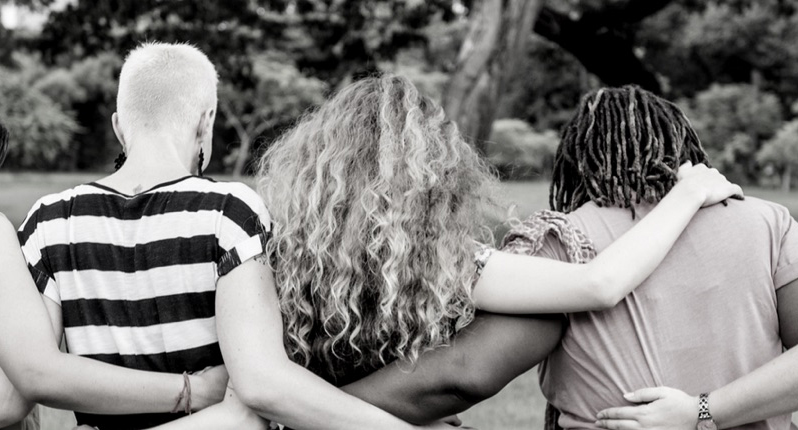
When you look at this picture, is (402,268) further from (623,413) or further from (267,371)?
(623,413)

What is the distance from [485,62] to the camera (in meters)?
7.16

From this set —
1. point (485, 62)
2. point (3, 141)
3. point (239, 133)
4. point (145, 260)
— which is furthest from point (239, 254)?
point (239, 133)

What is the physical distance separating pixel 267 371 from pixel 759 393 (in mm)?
1221

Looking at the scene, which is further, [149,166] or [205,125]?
[205,125]

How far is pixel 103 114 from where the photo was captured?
1383 inches

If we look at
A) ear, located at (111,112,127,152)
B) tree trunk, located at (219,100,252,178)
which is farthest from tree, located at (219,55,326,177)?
ear, located at (111,112,127,152)

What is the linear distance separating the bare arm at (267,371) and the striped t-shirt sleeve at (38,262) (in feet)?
1.49

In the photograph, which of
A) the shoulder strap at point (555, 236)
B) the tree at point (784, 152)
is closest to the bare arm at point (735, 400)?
the shoulder strap at point (555, 236)

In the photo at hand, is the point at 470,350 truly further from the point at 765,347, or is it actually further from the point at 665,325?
the point at 765,347

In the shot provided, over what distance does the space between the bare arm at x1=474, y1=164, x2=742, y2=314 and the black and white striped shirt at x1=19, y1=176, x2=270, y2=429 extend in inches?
23.5

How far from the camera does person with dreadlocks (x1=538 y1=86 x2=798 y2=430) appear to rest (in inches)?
83.7

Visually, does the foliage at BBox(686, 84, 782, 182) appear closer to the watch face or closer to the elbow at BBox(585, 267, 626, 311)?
the watch face

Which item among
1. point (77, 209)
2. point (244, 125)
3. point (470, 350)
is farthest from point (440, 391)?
point (244, 125)

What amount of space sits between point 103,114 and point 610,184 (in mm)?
35510
